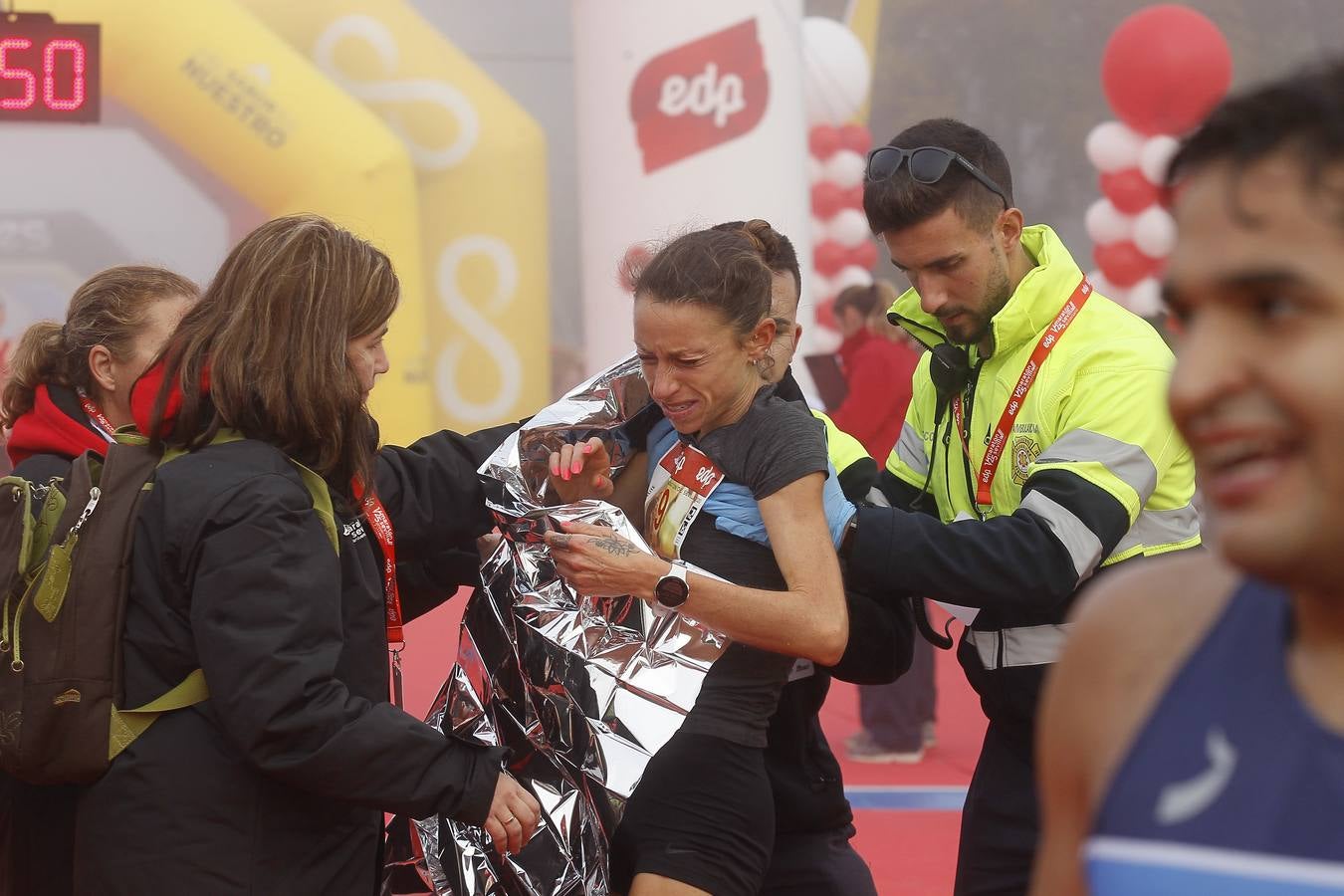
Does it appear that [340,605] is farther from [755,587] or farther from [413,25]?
[413,25]

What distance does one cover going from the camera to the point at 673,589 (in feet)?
7.03

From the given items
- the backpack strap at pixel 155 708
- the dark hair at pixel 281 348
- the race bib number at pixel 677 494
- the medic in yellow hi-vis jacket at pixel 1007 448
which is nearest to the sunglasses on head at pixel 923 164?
the medic in yellow hi-vis jacket at pixel 1007 448

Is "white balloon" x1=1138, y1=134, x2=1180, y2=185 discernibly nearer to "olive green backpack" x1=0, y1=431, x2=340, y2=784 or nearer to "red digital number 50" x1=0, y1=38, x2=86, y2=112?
"red digital number 50" x1=0, y1=38, x2=86, y2=112

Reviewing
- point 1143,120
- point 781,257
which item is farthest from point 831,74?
point 781,257

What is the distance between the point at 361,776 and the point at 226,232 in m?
8.90

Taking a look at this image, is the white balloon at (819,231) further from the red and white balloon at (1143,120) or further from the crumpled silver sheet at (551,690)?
the crumpled silver sheet at (551,690)

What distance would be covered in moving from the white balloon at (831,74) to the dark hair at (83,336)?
351 inches

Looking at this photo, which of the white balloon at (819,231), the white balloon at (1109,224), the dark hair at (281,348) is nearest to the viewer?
the dark hair at (281,348)

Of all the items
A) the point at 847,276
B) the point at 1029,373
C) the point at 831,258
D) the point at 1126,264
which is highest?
the point at 831,258

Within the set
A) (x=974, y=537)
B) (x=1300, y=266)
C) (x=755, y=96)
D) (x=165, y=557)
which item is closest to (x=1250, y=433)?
(x=1300, y=266)

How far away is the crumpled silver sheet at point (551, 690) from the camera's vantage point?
87.7 inches

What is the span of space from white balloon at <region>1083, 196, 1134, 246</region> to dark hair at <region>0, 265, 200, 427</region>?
8.10 metres

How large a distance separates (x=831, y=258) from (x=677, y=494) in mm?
9012

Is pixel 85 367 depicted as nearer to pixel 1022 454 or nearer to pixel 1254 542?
pixel 1022 454
